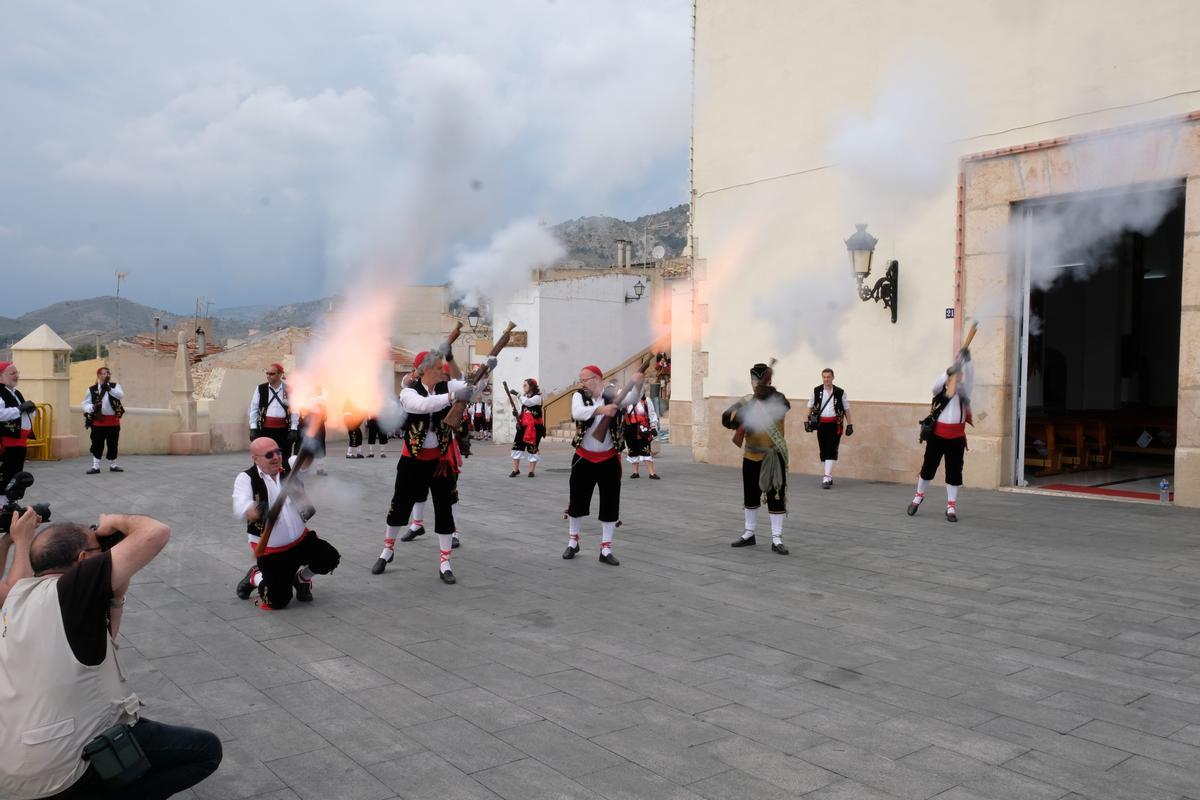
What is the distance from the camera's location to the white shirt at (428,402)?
7.50 meters

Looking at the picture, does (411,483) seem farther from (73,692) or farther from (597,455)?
(73,692)

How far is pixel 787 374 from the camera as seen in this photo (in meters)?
15.6

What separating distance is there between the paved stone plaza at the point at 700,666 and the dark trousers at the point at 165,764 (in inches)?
17.0

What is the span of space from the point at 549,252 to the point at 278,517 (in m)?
3.98

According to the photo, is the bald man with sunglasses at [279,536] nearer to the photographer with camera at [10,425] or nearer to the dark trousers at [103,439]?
the photographer with camera at [10,425]

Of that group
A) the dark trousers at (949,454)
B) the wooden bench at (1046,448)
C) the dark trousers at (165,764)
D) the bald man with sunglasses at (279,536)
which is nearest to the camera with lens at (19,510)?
the dark trousers at (165,764)

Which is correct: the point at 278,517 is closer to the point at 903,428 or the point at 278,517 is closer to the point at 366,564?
the point at 366,564

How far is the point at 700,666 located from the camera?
528 cm

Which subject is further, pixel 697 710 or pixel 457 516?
pixel 457 516

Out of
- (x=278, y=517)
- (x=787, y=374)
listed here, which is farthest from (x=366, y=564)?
(x=787, y=374)

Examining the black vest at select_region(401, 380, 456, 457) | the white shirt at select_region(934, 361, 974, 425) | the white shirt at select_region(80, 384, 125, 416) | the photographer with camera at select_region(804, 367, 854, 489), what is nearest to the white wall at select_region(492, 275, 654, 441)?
the photographer with camera at select_region(804, 367, 854, 489)

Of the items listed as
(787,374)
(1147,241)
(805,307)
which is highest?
(1147,241)

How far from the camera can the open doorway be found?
12914mm

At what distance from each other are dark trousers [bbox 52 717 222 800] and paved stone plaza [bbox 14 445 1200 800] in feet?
1.42
